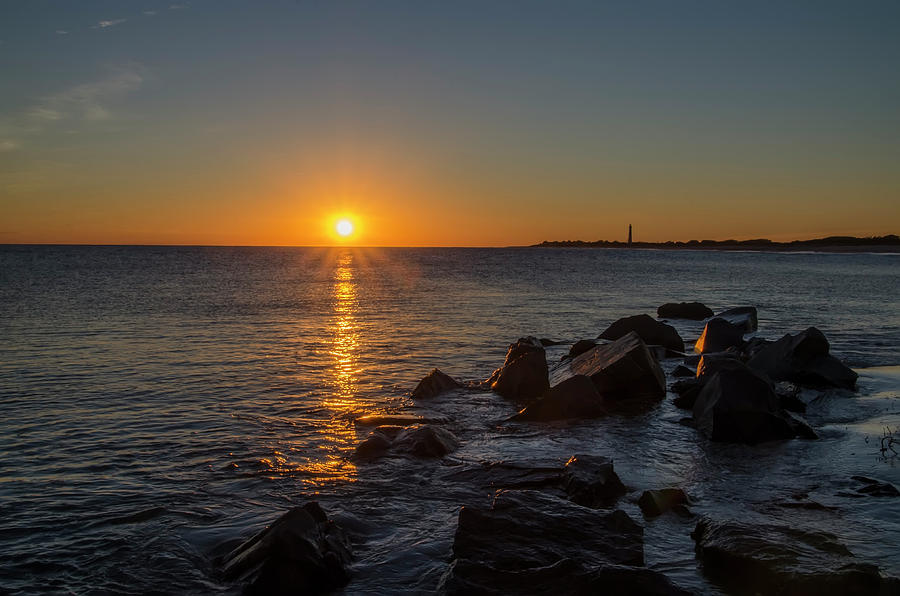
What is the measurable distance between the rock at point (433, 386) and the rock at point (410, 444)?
12.9 ft

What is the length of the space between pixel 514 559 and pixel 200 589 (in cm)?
308

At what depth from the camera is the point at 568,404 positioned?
511 inches

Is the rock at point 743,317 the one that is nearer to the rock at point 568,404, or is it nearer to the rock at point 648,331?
the rock at point 648,331

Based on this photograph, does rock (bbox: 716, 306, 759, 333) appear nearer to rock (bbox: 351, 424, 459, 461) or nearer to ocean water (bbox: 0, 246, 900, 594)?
ocean water (bbox: 0, 246, 900, 594)

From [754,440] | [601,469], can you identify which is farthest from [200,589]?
[754,440]

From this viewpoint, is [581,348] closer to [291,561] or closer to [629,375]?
[629,375]

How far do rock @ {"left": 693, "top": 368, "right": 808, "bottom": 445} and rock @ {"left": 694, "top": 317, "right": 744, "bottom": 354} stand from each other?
32.4 feet

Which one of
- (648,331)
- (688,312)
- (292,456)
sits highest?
(648,331)

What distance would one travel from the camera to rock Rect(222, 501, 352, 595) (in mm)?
6023

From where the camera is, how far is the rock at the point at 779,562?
5.34 m

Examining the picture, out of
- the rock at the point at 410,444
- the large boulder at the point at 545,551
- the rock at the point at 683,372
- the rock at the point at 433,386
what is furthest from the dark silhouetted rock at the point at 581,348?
the large boulder at the point at 545,551

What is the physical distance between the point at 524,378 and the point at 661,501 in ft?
24.2

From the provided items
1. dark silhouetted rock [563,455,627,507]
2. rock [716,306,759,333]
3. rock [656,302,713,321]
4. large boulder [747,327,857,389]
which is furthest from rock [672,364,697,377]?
rock [656,302,713,321]

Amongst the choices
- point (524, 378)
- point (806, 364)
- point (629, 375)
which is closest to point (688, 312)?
point (806, 364)
